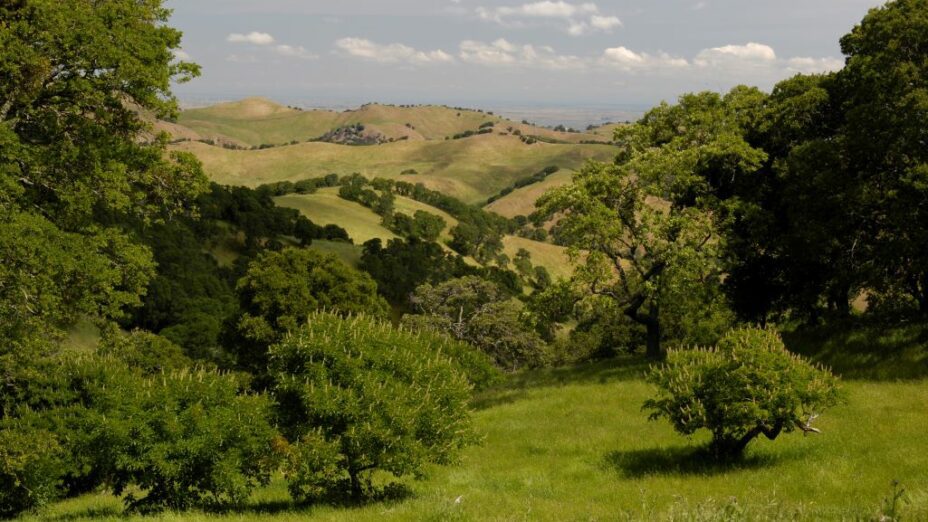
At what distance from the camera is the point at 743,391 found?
17062 mm

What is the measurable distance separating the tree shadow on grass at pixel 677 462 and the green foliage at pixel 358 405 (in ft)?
18.4

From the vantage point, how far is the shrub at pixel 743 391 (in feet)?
55.1

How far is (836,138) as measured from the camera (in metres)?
29.8

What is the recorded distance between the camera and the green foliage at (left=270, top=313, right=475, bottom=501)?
49.6ft

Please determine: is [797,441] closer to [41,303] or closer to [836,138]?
[836,138]

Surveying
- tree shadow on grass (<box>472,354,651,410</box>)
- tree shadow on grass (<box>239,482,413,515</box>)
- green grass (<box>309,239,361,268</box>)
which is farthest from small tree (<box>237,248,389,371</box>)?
green grass (<box>309,239,361,268</box>)

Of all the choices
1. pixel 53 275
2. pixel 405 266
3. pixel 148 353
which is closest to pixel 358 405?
pixel 53 275

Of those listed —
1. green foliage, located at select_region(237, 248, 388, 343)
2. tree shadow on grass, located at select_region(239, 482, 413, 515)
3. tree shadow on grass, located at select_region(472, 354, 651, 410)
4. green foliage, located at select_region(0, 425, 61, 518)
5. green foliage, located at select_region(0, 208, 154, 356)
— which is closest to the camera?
tree shadow on grass, located at select_region(239, 482, 413, 515)

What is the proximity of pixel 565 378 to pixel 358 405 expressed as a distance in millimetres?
22653

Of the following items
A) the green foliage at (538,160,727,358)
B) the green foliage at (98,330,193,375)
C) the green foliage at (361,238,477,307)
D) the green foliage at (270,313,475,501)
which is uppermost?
the green foliage at (538,160,727,358)

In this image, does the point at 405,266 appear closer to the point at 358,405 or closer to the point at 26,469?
the point at 26,469

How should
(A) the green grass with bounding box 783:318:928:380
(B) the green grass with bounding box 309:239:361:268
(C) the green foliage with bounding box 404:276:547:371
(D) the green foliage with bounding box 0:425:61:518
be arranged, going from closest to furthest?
(D) the green foliage with bounding box 0:425:61:518
(A) the green grass with bounding box 783:318:928:380
(C) the green foliage with bounding box 404:276:547:371
(B) the green grass with bounding box 309:239:361:268

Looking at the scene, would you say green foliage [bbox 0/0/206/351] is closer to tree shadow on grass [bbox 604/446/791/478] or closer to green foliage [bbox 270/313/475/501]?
green foliage [bbox 270/313/475/501]

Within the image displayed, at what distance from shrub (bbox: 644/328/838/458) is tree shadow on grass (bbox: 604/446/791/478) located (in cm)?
56
